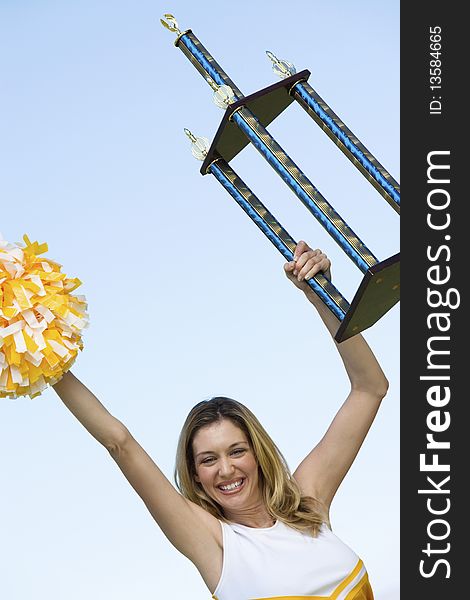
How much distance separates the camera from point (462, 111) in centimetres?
282

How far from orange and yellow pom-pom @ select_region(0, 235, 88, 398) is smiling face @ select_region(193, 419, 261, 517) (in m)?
0.60

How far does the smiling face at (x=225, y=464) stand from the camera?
2.98 meters

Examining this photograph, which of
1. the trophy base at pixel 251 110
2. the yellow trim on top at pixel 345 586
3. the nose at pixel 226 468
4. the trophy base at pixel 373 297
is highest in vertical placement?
the trophy base at pixel 251 110

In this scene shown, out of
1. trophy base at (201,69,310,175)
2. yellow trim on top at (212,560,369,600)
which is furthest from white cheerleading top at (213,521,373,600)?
trophy base at (201,69,310,175)

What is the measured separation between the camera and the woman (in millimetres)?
2807

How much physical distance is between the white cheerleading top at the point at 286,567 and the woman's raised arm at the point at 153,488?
4 cm

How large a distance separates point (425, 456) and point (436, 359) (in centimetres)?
23

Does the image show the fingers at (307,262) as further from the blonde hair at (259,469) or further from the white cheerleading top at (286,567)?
the white cheerleading top at (286,567)

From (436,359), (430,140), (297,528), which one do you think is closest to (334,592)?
(297,528)

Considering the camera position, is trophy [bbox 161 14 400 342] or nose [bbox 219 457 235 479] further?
nose [bbox 219 457 235 479]

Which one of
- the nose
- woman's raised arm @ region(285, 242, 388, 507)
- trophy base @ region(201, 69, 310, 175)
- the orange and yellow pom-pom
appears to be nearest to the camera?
the orange and yellow pom-pom

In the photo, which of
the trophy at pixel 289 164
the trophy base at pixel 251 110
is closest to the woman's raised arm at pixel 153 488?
the trophy at pixel 289 164

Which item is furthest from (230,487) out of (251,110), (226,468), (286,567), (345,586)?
(251,110)

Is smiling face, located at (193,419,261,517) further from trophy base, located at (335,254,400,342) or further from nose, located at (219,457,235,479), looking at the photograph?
trophy base, located at (335,254,400,342)
